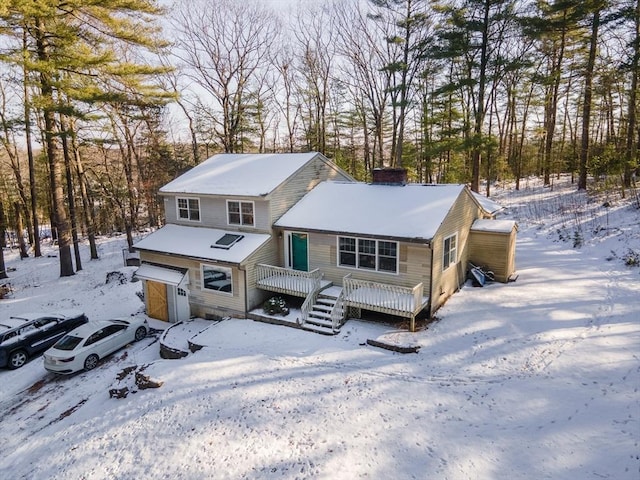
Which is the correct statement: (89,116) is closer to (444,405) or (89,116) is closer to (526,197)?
(444,405)

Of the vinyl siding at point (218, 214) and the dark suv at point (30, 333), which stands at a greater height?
the vinyl siding at point (218, 214)

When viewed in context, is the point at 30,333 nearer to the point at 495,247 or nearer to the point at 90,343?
the point at 90,343

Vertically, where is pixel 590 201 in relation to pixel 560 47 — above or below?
below

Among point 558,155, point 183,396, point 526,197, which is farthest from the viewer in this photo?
point 558,155

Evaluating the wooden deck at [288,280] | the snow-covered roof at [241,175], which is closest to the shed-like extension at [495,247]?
the wooden deck at [288,280]

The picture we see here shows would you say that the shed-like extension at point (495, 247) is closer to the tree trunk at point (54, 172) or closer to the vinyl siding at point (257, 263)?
the vinyl siding at point (257, 263)

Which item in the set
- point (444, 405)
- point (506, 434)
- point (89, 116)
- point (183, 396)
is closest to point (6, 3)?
point (89, 116)

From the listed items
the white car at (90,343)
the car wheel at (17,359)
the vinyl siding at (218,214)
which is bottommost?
the car wheel at (17,359)
